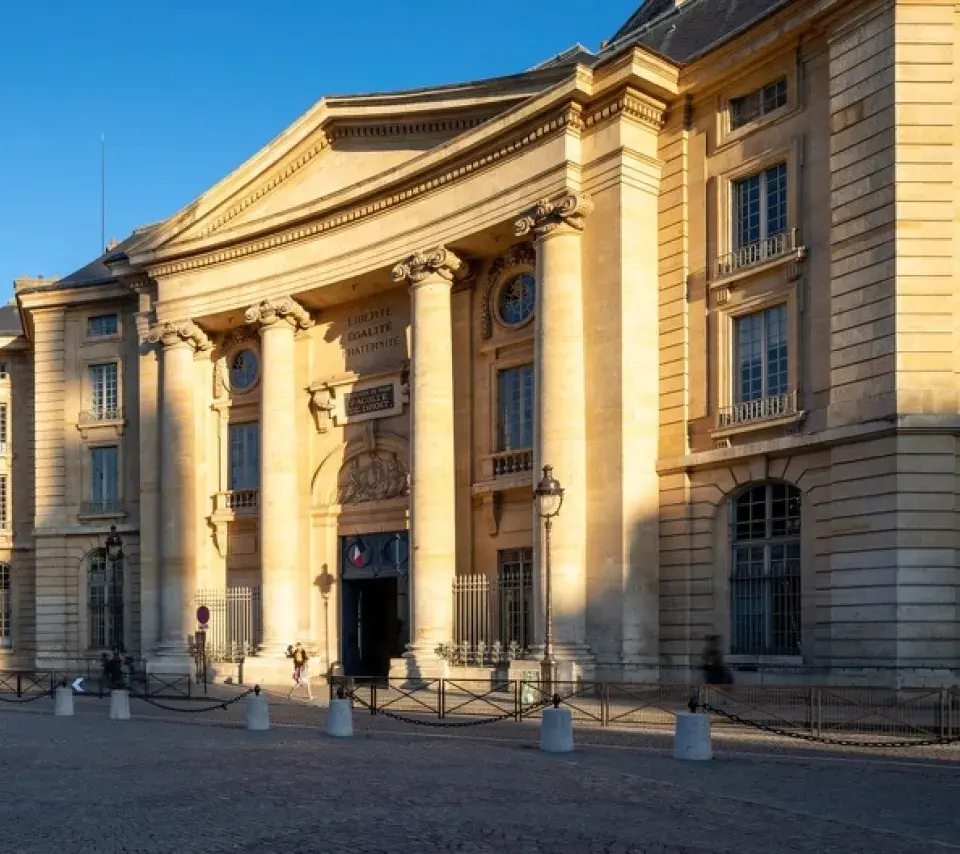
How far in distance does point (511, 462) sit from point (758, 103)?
1025 centimetres

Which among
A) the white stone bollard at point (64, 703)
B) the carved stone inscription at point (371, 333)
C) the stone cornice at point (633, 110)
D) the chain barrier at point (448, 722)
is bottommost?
the white stone bollard at point (64, 703)

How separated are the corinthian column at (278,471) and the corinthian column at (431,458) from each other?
539 cm

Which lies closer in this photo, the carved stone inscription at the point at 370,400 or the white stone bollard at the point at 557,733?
the white stone bollard at the point at 557,733

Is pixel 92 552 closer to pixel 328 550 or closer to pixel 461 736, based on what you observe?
pixel 328 550

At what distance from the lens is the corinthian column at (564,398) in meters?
28.5

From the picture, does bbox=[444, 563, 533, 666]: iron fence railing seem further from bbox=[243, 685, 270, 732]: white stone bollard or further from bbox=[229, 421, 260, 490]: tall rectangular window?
bbox=[229, 421, 260, 490]: tall rectangular window

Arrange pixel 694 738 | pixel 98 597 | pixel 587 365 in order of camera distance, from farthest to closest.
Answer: pixel 98 597, pixel 587 365, pixel 694 738

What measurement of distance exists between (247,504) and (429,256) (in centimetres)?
1071

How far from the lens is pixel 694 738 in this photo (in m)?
17.4

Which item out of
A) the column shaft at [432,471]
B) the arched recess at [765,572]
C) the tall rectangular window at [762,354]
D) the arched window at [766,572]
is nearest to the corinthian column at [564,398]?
the arched recess at [765,572]

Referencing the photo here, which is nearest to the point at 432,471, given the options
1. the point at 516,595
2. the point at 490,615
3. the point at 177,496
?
the point at 516,595

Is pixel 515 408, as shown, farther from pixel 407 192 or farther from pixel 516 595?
pixel 407 192

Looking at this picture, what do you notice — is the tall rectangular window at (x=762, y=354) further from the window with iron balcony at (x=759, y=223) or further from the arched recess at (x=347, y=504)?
the arched recess at (x=347, y=504)

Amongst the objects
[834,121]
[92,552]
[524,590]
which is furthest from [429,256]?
[92,552]
